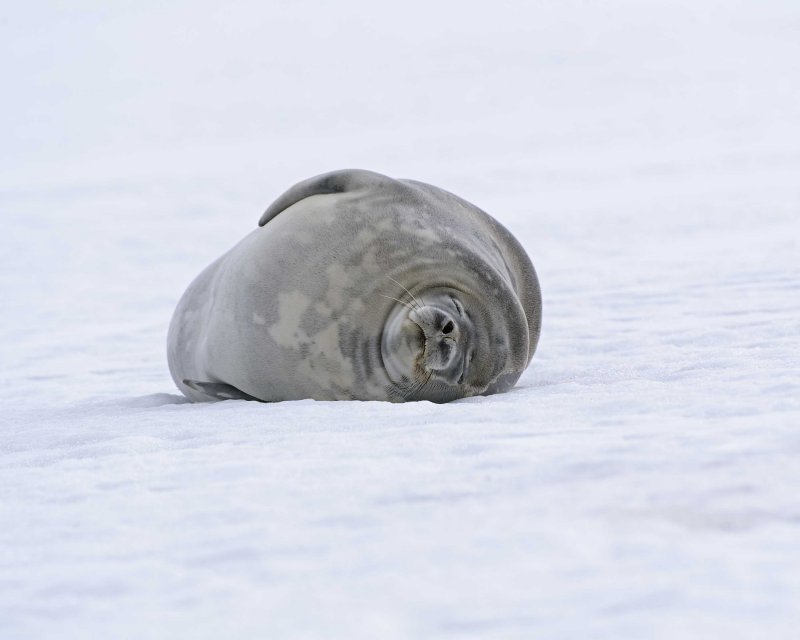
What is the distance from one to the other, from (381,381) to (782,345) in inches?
51.9

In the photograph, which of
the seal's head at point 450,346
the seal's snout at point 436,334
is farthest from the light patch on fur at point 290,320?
the seal's snout at point 436,334

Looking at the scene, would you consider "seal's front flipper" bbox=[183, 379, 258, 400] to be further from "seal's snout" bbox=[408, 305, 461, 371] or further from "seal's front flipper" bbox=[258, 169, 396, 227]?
"seal's snout" bbox=[408, 305, 461, 371]

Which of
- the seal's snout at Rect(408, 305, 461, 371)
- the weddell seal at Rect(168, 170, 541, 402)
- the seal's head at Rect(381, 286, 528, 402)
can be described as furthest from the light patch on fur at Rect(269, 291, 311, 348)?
the seal's snout at Rect(408, 305, 461, 371)

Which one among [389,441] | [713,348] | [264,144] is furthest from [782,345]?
[264,144]

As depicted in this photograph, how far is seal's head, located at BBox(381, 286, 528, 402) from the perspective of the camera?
3.03 meters

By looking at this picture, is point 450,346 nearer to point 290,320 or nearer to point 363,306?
point 363,306

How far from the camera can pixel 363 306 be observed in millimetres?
3215

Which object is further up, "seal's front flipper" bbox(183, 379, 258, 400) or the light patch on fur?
the light patch on fur

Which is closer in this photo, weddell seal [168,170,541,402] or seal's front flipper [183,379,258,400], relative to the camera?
weddell seal [168,170,541,402]

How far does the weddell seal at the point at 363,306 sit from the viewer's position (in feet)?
10.4

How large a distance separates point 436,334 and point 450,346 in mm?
71

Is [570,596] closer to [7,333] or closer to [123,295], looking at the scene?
[7,333]

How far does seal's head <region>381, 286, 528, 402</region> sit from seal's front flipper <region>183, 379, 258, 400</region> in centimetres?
56

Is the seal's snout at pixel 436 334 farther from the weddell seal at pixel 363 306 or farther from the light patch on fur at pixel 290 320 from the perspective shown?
the light patch on fur at pixel 290 320
